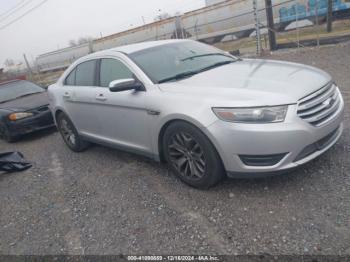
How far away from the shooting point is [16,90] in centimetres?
837

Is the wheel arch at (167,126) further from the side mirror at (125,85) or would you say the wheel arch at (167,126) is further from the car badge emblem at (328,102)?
the car badge emblem at (328,102)

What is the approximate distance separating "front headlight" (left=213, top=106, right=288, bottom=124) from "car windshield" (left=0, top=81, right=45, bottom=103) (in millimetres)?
6838

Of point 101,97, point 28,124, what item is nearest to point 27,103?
point 28,124

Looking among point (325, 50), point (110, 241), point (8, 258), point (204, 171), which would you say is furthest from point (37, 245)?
point (325, 50)

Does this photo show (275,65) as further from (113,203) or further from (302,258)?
(113,203)

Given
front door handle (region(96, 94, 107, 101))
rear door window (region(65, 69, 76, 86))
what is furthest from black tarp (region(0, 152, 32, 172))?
front door handle (region(96, 94, 107, 101))

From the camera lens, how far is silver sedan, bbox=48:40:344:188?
2.87 meters

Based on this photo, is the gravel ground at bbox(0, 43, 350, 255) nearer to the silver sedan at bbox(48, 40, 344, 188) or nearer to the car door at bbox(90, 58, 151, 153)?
the silver sedan at bbox(48, 40, 344, 188)

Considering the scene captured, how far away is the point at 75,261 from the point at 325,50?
9652 millimetres

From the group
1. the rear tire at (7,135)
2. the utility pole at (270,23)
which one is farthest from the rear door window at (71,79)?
the utility pole at (270,23)

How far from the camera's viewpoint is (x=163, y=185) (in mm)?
3787

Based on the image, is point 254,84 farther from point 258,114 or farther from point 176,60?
point 176,60

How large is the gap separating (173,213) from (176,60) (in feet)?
6.26

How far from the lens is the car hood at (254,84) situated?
2914 mm
